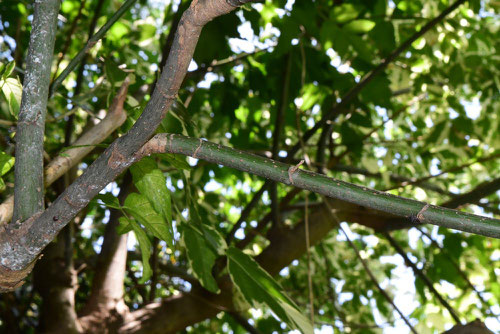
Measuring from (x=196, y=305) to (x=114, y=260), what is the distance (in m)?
0.32

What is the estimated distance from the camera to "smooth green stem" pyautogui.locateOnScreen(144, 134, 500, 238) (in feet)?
1.61

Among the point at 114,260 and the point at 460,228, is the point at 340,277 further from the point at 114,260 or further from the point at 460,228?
the point at 460,228

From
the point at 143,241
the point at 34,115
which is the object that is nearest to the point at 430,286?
the point at 143,241

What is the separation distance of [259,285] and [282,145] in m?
1.68

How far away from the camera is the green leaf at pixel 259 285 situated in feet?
3.04

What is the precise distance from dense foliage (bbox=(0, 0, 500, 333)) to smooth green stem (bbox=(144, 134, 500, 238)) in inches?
7.5

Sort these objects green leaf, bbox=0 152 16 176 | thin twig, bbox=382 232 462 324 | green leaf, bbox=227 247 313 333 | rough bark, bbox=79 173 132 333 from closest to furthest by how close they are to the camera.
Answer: green leaf, bbox=0 152 16 176 < green leaf, bbox=227 247 313 333 < thin twig, bbox=382 232 462 324 < rough bark, bbox=79 173 132 333

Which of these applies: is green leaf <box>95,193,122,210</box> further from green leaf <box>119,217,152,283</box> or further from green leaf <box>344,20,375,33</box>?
green leaf <box>344,20,375,33</box>

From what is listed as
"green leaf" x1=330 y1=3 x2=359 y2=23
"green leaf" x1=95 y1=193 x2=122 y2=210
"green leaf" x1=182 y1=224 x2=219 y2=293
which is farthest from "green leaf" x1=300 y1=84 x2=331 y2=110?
"green leaf" x1=95 y1=193 x2=122 y2=210

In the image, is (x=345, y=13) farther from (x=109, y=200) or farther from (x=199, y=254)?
(x=109, y=200)

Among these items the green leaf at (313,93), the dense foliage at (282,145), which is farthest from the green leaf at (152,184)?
the green leaf at (313,93)

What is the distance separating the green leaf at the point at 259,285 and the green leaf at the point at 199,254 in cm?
11

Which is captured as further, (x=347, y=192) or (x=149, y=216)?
(x=149, y=216)

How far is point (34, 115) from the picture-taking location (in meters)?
0.58
